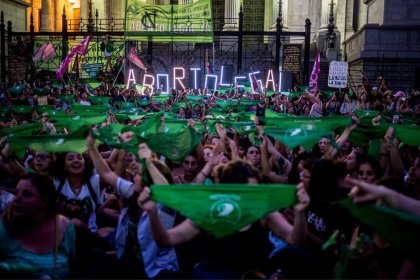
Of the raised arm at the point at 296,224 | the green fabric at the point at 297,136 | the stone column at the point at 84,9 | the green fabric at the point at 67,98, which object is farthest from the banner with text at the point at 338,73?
the stone column at the point at 84,9

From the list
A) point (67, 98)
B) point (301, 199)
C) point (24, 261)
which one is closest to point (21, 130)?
point (24, 261)

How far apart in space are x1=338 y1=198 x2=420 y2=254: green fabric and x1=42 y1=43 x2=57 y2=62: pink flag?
2292 cm

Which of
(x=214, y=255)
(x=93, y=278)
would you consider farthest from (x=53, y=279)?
(x=214, y=255)

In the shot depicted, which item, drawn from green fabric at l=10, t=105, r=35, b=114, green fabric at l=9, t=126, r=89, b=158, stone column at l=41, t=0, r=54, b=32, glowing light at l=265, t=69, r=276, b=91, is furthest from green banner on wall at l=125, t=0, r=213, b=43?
stone column at l=41, t=0, r=54, b=32

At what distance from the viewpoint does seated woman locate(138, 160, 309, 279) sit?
4.04 meters

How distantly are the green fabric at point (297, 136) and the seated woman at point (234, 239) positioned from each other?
2.87 meters

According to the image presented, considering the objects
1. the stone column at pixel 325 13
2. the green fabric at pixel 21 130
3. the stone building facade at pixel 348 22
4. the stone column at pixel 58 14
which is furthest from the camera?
the stone column at pixel 58 14

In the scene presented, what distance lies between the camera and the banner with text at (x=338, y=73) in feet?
55.4

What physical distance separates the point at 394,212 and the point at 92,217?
3496 mm

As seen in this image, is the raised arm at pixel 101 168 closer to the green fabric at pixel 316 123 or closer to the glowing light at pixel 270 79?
the green fabric at pixel 316 123

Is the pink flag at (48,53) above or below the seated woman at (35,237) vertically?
above

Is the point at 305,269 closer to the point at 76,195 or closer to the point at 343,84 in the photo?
the point at 76,195

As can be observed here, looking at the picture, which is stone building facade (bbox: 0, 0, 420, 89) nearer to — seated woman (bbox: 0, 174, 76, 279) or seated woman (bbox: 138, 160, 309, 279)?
seated woman (bbox: 138, 160, 309, 279)

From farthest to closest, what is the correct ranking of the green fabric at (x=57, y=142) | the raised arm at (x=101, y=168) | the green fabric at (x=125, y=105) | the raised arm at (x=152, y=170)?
the green fabric at (x=125, y=105), the green fabric at (x=57, y=142), the raised arm at (x=101, y=168), the raised arm at (x=152, y=170)
